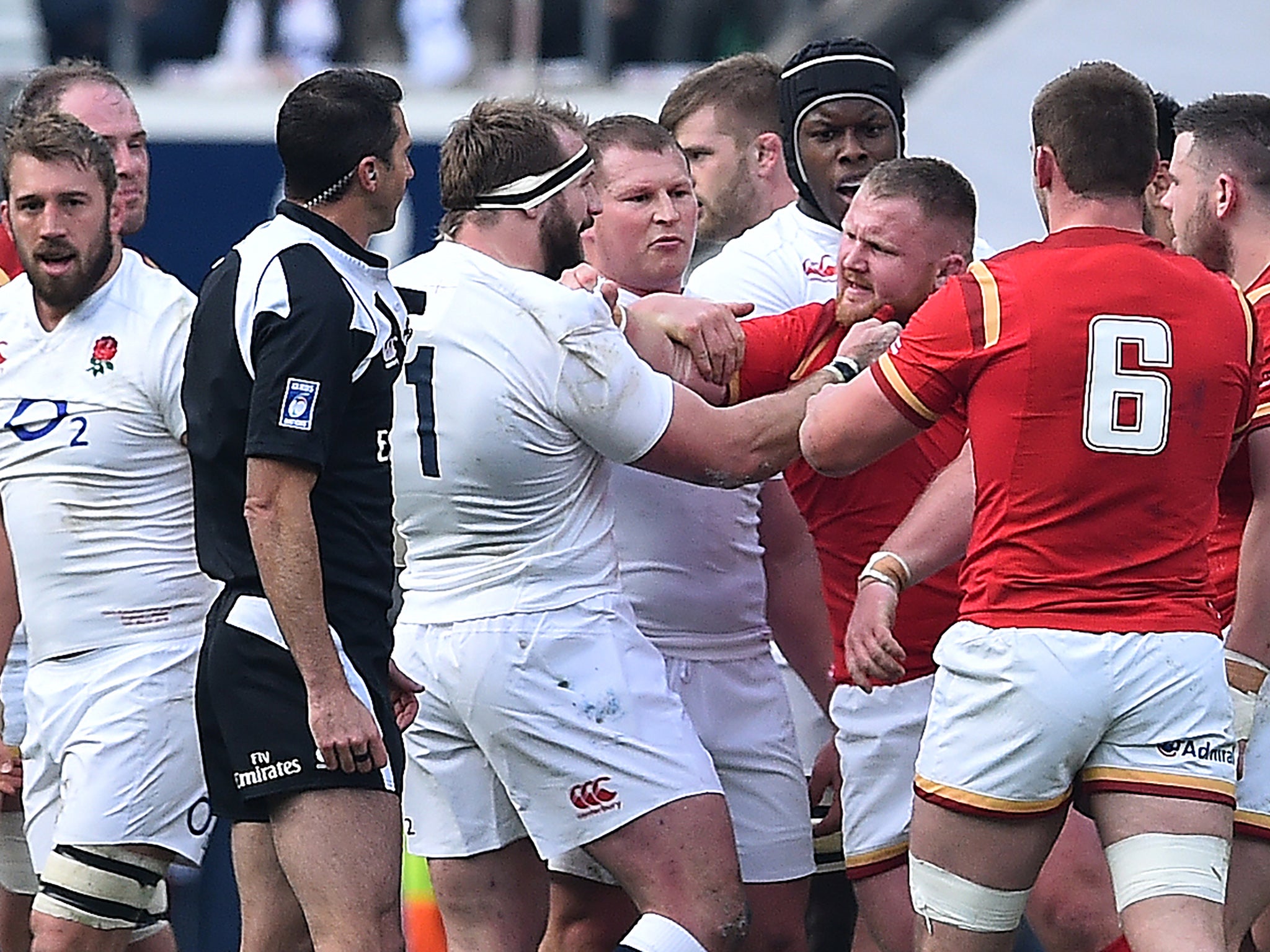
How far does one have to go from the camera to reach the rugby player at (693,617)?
A: 17.7 feet

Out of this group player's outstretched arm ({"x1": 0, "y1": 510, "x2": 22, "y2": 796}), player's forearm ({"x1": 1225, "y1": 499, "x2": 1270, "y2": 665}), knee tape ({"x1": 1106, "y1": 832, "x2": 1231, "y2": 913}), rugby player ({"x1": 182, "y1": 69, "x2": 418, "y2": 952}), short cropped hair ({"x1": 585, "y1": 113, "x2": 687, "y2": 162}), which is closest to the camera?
knee tape ({"x1": 1106, "y1": 832, "x2": 1231, "y2": 913})

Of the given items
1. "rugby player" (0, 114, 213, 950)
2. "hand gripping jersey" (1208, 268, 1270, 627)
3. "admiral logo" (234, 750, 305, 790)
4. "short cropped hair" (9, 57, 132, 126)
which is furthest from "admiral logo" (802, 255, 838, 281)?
"short cropped hair" (9, 57, 132, 126)

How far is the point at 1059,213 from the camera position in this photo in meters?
4.43

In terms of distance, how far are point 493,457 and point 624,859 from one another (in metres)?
0.92

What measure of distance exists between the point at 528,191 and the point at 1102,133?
1300 mm

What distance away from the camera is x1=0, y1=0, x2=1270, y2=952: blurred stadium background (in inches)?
440

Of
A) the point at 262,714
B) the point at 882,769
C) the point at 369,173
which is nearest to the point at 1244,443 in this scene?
the point at 882,769

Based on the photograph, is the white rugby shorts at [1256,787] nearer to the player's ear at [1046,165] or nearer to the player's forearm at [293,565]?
the player's ear at [1046,165]

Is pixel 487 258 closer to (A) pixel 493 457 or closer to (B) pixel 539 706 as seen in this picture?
(A) pixel 493 457

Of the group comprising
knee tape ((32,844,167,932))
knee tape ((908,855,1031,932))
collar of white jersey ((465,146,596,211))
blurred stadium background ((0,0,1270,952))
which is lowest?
knee tape ((32,844,167,932))

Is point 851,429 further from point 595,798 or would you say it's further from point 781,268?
point 781,268

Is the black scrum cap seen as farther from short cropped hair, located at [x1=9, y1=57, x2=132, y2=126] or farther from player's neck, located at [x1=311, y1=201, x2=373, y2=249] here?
short cropped hair, located at [x1=9, y1=57, x2=132, y2=126]

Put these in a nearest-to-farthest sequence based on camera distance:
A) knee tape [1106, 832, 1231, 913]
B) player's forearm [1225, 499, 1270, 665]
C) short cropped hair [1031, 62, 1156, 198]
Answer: knee tape [1106, 832, 1231, 913] < short cropped hair [1031, 62, 1156, 198] < player's forearm [1225, 499, 1270, 665]

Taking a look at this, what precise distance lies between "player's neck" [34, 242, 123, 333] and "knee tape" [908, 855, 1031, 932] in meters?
2.59
